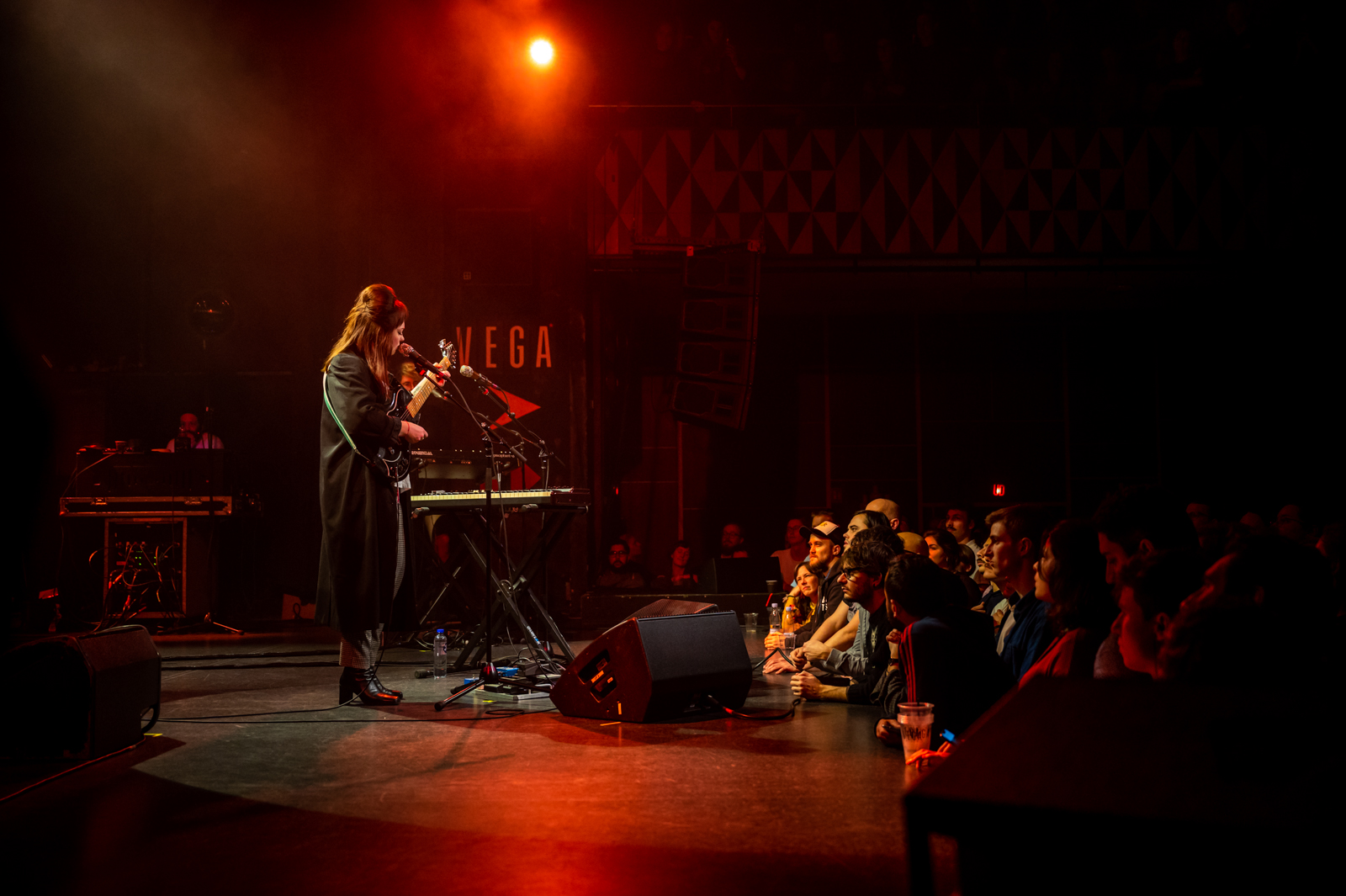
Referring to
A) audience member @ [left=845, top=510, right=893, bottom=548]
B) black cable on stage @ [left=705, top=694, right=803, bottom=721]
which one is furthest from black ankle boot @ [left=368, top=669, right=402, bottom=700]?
audience member @ [left=845, top=510, right=893, bottom=548]

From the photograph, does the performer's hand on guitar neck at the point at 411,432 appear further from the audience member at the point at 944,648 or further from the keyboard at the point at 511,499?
the audience member at the point at 944,648

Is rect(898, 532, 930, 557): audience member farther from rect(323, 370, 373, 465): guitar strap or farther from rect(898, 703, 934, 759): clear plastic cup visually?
rect(323, 370, 373, 465): guitar strap

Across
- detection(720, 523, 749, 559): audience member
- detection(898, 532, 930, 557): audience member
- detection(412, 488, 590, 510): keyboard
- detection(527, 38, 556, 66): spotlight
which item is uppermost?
detection(527, 38, 556, 66): spotlight

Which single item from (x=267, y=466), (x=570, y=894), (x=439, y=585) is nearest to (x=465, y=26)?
(x=267, y=466)

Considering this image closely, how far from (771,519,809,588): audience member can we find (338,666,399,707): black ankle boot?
5.60 metres

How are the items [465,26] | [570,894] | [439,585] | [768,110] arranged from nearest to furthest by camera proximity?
[570,894]
[439,585]
[465,26]
[768,110]

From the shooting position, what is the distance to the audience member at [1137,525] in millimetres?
2939

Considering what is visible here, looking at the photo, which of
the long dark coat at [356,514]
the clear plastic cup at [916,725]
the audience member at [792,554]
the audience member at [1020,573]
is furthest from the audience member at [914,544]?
the audience member at [792,554]

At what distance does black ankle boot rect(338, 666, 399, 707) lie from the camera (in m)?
4.69

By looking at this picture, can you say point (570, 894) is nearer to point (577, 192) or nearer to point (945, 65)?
point (577, 192)

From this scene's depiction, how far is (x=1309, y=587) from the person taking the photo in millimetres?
2143

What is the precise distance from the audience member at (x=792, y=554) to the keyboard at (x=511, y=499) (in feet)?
15.8

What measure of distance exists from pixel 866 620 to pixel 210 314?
7.97m

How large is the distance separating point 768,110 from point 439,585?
627 centimetres
